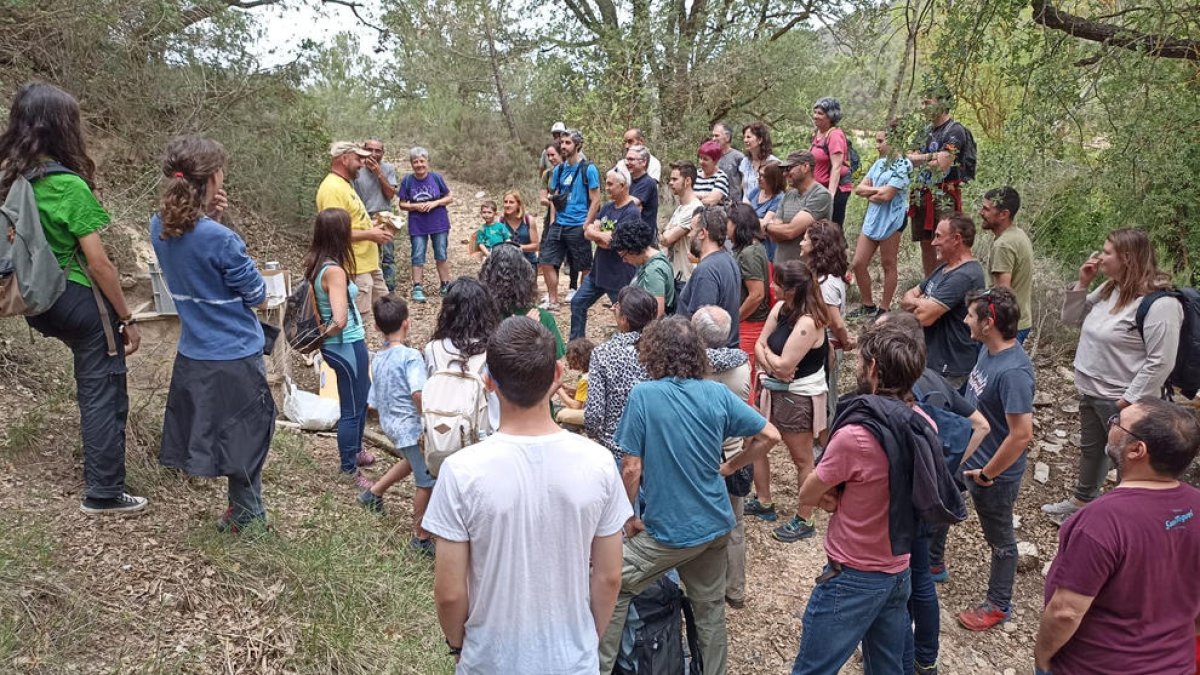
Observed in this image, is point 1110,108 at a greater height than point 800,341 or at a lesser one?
greater

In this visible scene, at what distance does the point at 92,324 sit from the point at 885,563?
126 inches

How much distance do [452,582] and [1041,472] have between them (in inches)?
215

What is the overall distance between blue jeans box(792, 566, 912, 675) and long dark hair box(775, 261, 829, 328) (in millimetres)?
1818

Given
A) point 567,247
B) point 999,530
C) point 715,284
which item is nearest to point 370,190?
point 567,247

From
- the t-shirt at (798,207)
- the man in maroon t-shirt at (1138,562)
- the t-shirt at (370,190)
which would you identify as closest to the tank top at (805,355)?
the t-shirt at (798,207)

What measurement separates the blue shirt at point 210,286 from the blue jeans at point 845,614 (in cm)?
250

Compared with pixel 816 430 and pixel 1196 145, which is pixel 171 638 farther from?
pixel 1196 145

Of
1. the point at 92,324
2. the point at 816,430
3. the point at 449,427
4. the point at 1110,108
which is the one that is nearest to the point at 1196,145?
the point at 1110,108

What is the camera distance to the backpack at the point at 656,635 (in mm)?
3291

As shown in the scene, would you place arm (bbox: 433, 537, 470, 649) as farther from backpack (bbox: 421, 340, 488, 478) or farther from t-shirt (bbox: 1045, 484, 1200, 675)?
t-shirt (bbox: 1045, 484, 1200, 675)

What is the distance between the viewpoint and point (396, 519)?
15.3 ft

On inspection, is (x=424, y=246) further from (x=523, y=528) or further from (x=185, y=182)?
(x=523, y=528)

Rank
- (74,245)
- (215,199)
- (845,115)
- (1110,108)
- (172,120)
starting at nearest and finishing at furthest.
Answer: (74,245), (215,199), (1110,108), (172,120), (845,115)

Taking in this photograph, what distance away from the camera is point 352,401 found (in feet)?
16.1
